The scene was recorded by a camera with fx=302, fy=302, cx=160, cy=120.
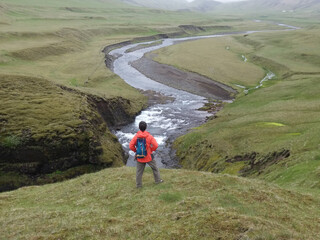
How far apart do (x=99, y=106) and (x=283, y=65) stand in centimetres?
6899

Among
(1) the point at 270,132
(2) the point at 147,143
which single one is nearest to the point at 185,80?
(1) the point at 270,132

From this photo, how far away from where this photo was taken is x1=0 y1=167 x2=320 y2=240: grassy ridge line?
1212 cm

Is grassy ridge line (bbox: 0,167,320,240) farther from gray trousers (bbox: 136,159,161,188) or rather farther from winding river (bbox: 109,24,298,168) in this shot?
winding river (bbox: 109,24,298,168)

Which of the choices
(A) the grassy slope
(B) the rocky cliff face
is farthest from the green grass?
(B) the rocky cliff face

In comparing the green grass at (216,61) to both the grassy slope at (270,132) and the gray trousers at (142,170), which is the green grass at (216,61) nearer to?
the grassy slope at (270,132)

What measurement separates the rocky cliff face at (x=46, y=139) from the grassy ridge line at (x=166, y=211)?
12.8 meters

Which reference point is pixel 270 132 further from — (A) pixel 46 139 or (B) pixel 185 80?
(B) pixel 185 80

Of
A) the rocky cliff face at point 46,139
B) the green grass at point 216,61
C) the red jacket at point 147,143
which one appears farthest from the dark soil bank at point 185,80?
the red jacket at point 147,143

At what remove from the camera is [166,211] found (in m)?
14.7

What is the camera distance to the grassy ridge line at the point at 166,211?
12.1 m

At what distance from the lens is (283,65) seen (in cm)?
9956

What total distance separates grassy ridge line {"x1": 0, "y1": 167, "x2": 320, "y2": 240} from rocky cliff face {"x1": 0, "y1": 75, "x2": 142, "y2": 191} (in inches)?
505

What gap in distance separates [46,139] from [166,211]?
25.3 m

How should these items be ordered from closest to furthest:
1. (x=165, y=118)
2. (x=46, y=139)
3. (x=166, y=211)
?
(x=166, y=211) → (x=46, y=139) → (x=165, y=118)
